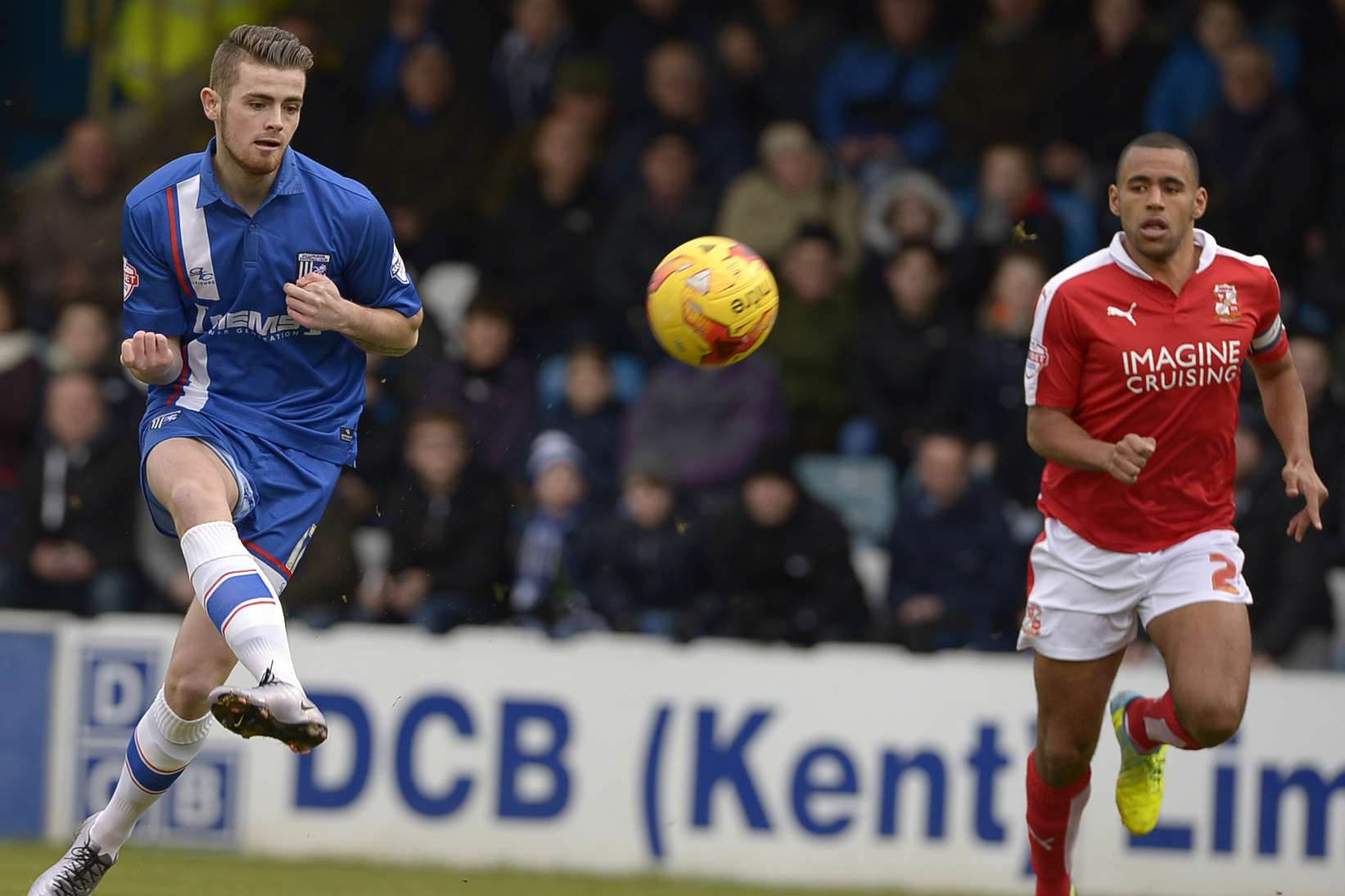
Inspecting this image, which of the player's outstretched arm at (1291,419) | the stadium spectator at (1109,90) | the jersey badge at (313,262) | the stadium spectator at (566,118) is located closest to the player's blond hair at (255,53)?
the jersey badge at (313,262)

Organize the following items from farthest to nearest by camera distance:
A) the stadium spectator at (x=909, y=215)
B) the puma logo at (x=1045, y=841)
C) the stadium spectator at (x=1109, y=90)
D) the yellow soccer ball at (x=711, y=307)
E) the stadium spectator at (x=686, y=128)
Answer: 1. the stadium spectator at (x=686, y=128)
2. the stadium spectator at (x=1109, y=90)
3. the stadium spectator at (x=909, y=215)
4. the puma logo at (x=1045, y=841)
5. the yellow soccer ball at (x=711, y=307)

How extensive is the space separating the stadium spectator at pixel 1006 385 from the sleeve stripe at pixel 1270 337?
326cm

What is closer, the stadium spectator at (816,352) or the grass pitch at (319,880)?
the grass pitch at (319,880)

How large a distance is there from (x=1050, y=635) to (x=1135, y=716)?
0.55m

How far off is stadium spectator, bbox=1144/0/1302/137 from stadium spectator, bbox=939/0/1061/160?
2.02 feet

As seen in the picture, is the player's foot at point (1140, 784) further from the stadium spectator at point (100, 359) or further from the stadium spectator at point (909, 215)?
the stadium spectator at point (100, 359)

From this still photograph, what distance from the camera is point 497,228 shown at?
1209 centimetres

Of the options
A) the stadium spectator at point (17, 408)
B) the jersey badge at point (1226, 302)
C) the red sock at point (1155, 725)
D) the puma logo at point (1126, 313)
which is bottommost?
the red sock at point (1155, 725)

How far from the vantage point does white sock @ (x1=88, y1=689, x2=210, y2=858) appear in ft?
22.2

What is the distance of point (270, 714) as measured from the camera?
19.2 ft

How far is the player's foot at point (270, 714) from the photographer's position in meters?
5.82

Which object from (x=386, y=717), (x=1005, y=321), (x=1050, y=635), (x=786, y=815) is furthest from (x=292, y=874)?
(x=1005, y=321)

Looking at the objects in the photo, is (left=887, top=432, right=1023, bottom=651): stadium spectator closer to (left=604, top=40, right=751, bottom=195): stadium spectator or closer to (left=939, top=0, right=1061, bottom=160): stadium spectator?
(left=939, top=0, right=1061, bottom=160): stadium spectator

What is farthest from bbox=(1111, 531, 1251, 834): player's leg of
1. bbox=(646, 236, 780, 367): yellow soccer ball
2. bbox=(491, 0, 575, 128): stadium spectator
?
bbox=(491, 0, 575, 128): stadium spectator
